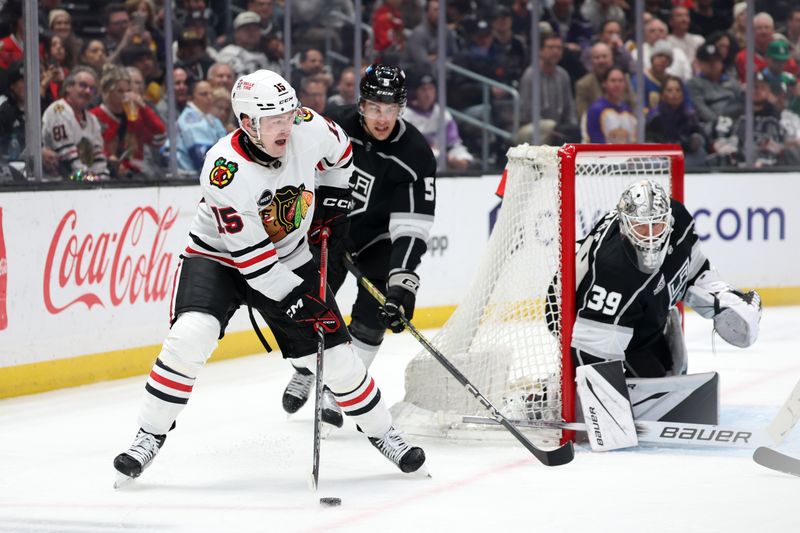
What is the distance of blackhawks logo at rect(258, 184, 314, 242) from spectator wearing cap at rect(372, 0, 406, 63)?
3.94 m

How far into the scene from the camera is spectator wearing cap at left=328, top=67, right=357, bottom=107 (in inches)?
277

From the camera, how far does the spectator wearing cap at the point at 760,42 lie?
8039 mm

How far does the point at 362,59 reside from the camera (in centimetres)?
727

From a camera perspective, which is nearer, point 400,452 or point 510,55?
point 400,452

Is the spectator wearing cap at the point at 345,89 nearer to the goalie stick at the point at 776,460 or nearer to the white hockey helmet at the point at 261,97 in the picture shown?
the white hockey helmet at the point at 261,97

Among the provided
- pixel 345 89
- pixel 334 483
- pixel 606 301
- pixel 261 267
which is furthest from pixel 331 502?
pixel 345 89

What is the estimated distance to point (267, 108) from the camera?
130 inches

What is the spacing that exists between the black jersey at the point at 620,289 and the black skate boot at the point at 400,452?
669mm

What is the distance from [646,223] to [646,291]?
0.76 ft

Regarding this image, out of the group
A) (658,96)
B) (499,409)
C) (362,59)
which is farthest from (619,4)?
(499,409)

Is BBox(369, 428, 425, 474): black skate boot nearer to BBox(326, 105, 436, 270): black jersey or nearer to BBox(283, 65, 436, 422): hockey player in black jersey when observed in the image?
BBox(283, 65, 436, 422): hockey player in black jersey

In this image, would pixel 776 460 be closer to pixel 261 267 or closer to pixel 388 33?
pixel 261 267

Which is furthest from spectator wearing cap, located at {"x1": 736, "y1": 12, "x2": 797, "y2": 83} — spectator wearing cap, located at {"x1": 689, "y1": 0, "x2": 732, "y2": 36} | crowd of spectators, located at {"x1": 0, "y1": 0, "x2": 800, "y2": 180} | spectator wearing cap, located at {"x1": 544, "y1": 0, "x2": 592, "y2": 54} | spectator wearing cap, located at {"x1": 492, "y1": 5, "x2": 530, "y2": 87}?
spectator wearing cap, located at {"x1": 492, "y1": 5, "x2": 530, "y2": 87}

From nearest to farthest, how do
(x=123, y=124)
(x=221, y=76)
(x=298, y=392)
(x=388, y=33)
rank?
(x=298, y=392)
(x=123, y=124)
(x=221, y=76)
(x=388, y=33)
